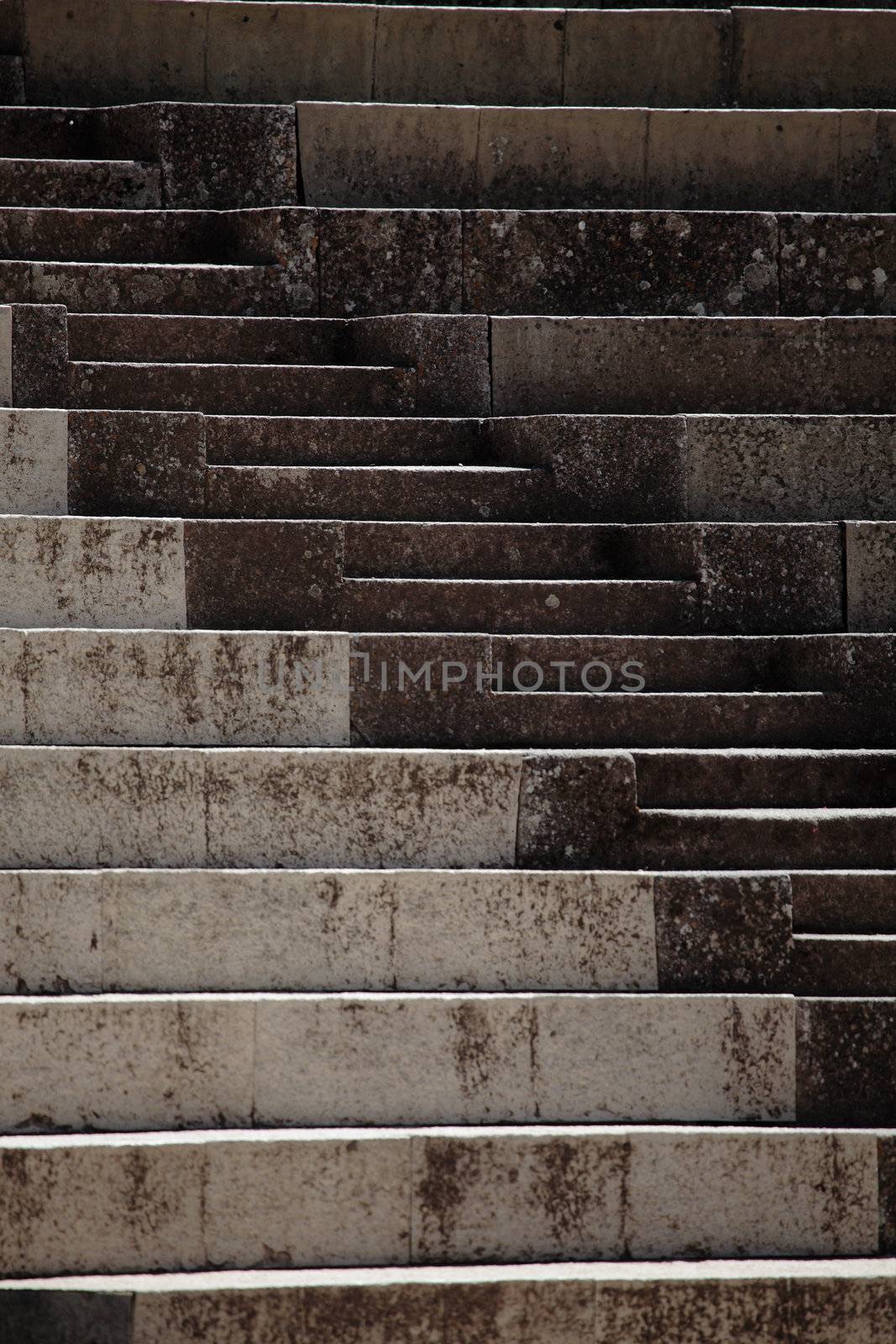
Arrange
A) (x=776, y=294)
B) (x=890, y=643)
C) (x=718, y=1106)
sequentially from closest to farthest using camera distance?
1. (x=718, y=1106)
2. (x=890, y=643)
3. (x=776, y=294)

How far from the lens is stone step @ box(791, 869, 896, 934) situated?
453 cm

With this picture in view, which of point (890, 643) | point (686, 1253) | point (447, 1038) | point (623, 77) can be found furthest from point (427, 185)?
point (686, 1253)

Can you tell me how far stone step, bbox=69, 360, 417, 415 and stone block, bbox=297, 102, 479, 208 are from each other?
1.11 m

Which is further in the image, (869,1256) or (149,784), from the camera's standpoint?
(149,784)

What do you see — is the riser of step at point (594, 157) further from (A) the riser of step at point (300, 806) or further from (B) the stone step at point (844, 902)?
(B) the stone step at point (844, 902)

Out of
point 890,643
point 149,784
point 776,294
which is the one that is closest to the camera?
point 149,784

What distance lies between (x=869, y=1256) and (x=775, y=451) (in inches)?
111

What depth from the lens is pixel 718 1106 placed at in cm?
425

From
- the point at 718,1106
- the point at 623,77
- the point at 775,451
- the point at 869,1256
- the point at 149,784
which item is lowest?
the point at 869,1256

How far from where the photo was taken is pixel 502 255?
623 cm

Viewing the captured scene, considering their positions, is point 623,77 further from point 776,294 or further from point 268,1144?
point 268,1144

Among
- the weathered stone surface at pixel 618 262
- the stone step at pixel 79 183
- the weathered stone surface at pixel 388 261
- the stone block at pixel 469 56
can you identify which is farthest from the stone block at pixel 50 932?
the stone block at pixel 469 56

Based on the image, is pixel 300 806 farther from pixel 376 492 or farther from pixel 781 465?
pixel 781 465

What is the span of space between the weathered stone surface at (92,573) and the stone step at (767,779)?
1632mm
